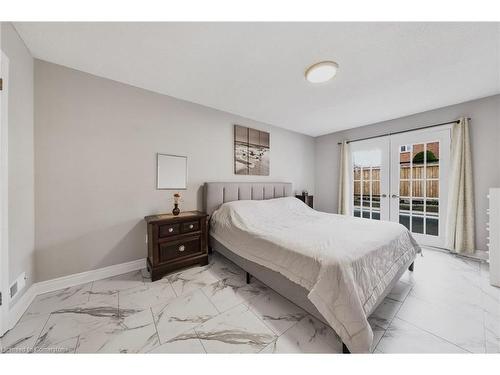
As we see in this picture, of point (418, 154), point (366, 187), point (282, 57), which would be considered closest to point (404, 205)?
point (366, 187)

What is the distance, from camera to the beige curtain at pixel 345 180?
4000 mm

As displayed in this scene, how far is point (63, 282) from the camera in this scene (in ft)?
6.11

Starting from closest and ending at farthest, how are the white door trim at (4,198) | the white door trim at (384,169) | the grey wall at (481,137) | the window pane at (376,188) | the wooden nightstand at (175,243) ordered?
the white door trim at (4,198) < the wooden nightstand at (175,243) < the grey wall at (481,137) < the white door trim at (384,169) < the window pane at (376,188)

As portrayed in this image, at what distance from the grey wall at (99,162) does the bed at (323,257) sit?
2.85ft

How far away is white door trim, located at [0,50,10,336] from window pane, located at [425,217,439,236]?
16.9 ft

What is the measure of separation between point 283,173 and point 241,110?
1.63 meters

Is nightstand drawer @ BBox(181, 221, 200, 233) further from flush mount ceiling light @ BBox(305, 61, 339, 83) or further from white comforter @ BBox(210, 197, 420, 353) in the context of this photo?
flush mount ceiling light @ BBox(305, 61, 339, 83)

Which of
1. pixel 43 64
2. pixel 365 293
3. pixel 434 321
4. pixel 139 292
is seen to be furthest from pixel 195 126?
pixel 434 321

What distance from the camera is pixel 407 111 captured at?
300 centimetres

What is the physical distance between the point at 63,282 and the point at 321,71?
11.2ft

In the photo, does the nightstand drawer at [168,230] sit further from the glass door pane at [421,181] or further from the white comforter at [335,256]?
the glass door pane at [421,181]

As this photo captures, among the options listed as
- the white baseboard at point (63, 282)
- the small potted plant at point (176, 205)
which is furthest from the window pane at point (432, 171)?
the white baseboard at point (63, 282)

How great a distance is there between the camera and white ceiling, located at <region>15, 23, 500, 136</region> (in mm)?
1402

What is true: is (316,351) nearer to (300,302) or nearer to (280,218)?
(300,302)
